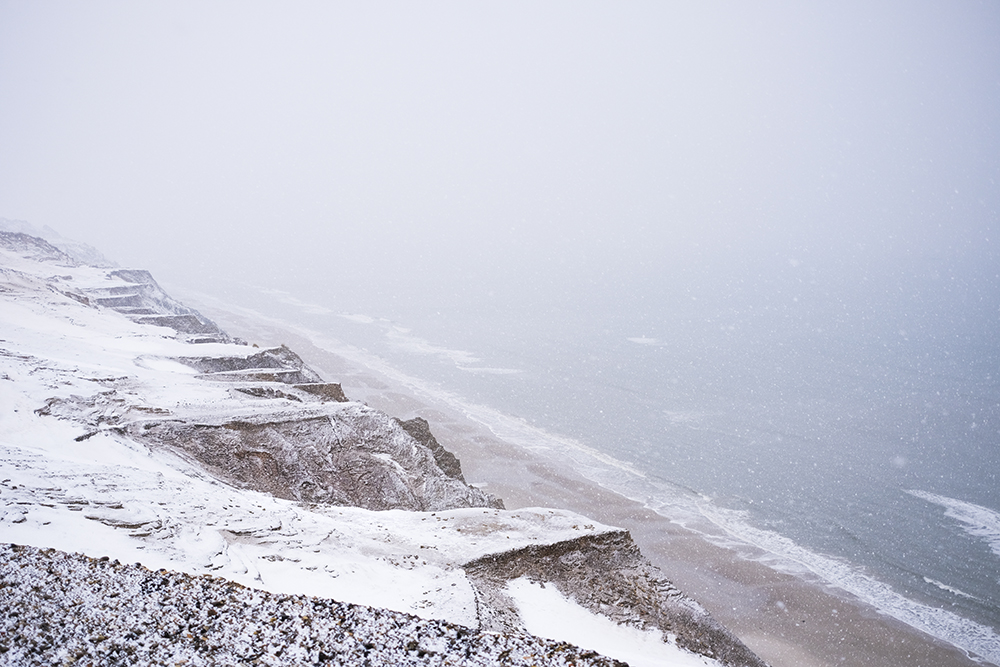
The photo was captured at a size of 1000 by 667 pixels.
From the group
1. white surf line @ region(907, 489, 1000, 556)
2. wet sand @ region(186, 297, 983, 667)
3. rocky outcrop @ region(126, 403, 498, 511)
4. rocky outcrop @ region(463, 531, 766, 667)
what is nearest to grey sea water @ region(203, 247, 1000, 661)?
white surf line @ region(907, 489, 1000, 556)

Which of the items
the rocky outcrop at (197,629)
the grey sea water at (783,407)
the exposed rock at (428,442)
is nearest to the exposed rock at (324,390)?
the exposed rock at (428,442)

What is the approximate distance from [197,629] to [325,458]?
1051cm

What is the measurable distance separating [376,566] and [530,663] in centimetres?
477

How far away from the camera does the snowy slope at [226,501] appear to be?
8.23 m

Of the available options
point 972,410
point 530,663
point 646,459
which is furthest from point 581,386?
point 530,663

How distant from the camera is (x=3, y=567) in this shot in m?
5.81

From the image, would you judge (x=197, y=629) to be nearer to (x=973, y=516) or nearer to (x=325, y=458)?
(x=325, y=458)

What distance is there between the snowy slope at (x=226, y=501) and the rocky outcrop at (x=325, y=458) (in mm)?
65

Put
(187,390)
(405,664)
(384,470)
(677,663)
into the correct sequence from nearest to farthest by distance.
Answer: (405,664), (677,663), (384,470), (187,390)

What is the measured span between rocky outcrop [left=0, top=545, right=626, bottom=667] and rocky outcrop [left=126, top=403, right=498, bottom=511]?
805 cm

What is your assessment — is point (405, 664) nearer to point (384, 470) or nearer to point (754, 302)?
point (384, 470)

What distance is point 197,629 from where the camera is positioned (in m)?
5.41

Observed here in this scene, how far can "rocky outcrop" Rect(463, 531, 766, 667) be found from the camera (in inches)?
395

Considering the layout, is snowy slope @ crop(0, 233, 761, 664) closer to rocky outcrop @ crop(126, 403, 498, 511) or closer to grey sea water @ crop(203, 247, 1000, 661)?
rocky outcrop @ crop(126, 403, 498, 511)
